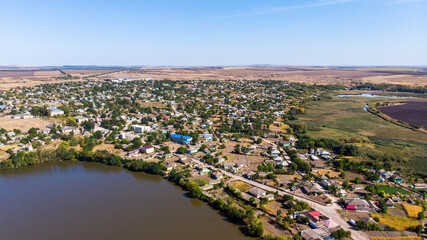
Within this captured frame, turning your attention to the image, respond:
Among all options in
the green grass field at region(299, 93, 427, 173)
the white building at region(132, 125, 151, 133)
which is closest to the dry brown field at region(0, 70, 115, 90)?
the white building at region(132, 125, 151, 133)

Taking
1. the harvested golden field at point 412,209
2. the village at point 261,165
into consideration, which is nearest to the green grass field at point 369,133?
the village at point 261,165

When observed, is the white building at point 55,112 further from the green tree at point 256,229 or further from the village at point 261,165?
the green tree at point 256,229

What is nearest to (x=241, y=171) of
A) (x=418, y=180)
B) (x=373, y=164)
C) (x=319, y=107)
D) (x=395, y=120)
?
(x=373, y=164)

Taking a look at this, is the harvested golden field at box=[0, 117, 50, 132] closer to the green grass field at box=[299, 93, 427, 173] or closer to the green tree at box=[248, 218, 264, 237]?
the green tree at box=[248, 218, 264, 237]

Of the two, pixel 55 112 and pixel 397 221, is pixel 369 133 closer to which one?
pixel 397 221

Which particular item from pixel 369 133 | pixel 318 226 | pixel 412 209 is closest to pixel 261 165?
pixel 318 226

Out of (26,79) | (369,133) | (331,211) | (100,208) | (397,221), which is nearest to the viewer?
(397,221)

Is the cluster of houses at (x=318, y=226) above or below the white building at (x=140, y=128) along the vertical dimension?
below
